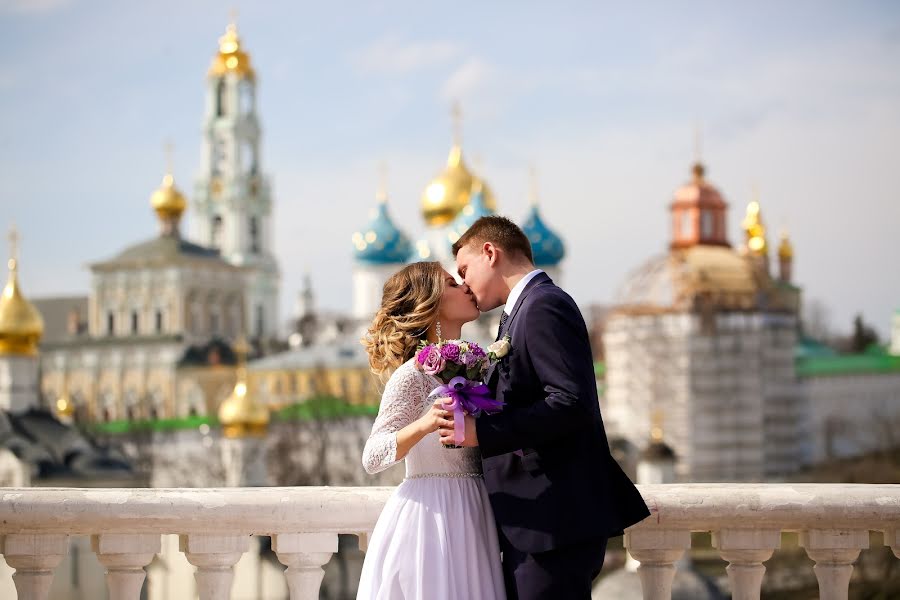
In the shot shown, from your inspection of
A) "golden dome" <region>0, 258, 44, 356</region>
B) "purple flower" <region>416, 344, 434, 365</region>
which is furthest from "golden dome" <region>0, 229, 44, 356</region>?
"purple flower" <region>416, 344, 434, 365</region>

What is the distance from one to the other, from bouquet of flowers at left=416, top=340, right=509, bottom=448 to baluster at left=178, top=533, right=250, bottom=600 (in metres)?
1.10

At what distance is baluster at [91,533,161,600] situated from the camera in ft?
18.7

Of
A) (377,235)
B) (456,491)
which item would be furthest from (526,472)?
(377,235)

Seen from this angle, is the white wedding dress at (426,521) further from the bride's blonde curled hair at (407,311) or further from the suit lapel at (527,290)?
the suit lapel at (527,290)

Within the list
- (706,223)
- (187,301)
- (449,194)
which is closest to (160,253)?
(187,301)

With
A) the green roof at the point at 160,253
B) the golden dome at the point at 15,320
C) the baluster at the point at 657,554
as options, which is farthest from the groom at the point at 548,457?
the green roof at the point at 160,253

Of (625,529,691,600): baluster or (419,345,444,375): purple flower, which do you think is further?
(625,529,691,600): baluster

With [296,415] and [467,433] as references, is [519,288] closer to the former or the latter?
[467,433]

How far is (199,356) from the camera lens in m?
78.4

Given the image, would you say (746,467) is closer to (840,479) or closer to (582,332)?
(840,479)

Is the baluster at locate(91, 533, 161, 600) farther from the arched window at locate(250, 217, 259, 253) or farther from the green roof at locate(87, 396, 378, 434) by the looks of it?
the arched window at locate(250, 217, 259, 253)

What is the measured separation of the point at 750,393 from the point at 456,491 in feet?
162

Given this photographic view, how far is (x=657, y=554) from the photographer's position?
19.1 ft

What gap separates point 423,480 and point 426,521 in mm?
147
